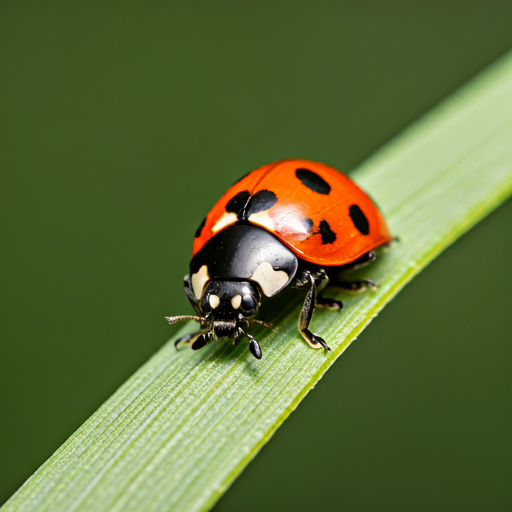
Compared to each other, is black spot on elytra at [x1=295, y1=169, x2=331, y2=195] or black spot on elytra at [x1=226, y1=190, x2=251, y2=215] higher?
black spot on elytra at [x1=295, y1=169, x2=331, y2=195]

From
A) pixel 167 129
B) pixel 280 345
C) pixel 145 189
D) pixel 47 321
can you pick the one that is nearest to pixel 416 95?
pixel 167 129

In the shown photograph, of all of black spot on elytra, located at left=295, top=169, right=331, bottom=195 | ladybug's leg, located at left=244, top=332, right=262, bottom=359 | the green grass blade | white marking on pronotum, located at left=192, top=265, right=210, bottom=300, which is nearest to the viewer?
the green grass blade

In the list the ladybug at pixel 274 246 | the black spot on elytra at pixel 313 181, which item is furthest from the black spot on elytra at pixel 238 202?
the black spot on elytra at pixel 313 181

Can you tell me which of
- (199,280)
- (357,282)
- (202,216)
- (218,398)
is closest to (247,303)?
(199,280)

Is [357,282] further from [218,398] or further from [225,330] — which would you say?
[218,398]

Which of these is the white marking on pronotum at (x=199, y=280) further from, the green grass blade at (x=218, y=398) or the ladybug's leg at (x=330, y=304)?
the ladybug's leg at (x=330, y=304)

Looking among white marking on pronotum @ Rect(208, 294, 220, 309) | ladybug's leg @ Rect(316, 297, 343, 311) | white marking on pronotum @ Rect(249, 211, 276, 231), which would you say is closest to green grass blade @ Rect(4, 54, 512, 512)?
ladybug's leg @ Rect(316, 297, 343, 311)

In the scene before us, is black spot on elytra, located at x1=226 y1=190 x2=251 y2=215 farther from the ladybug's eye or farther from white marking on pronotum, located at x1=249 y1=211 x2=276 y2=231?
the ladybug's eye
